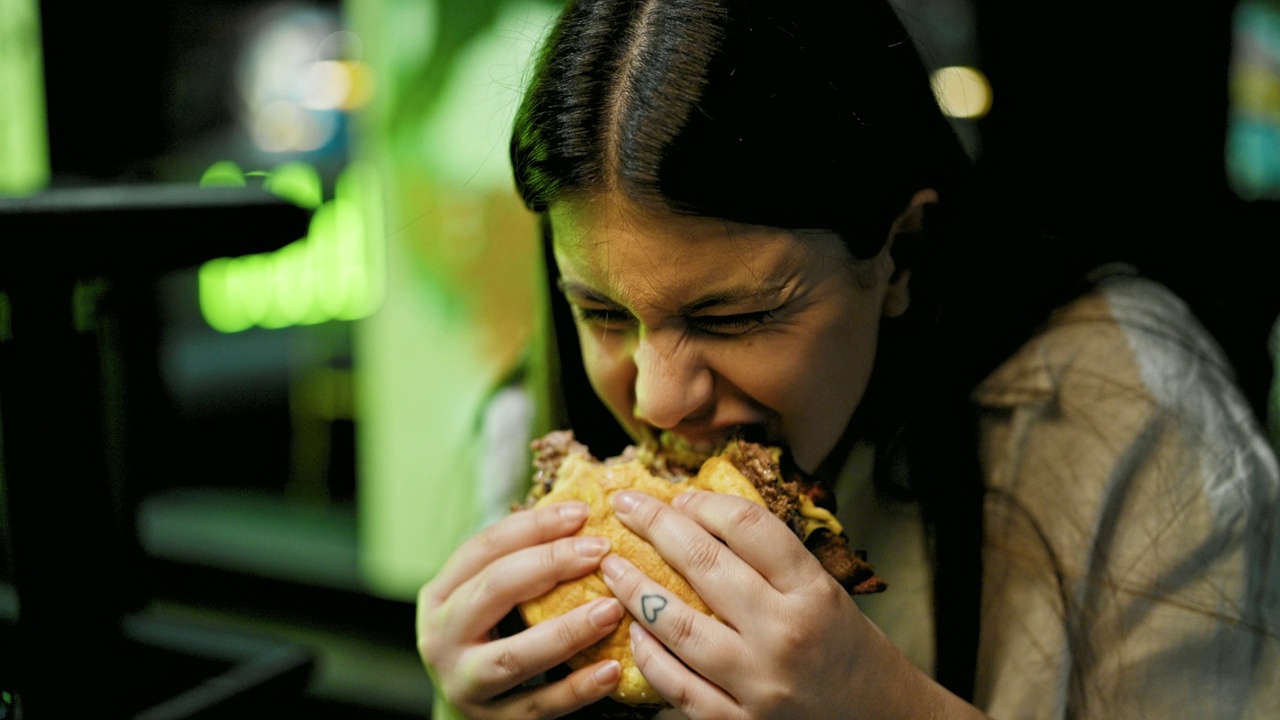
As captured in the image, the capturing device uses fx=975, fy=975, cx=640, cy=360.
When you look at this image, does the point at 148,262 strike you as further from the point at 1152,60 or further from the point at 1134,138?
the point at 1152,60

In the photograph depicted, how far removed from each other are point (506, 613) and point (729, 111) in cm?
55

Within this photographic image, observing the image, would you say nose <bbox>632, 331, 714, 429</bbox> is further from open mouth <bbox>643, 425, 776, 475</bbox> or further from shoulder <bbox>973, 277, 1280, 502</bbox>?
shoulder <bbox>973, 277, 1280, 502</bbox>

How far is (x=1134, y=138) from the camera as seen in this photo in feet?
6.00

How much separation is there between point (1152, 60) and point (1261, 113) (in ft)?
2.18

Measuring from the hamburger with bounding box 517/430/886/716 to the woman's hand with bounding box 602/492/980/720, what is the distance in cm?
4

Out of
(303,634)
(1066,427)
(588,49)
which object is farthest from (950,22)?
(303,634)

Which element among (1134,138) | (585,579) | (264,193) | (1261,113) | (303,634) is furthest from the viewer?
(303,634)

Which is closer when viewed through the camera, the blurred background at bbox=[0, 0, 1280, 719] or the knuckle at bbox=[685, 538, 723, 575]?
the knuckle at bbox=[685, 538, 723, 575]

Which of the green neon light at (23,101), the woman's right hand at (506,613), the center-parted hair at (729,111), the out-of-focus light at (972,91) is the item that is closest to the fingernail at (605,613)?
the woman's right hand at (506,613)

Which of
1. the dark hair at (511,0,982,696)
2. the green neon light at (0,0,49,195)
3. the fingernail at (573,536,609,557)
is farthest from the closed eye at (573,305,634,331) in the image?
the green neon light at (0,0,49,195)

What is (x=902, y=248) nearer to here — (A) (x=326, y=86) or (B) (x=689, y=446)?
(B) (x=689, y=446)

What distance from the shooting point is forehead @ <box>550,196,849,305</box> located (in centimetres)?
94

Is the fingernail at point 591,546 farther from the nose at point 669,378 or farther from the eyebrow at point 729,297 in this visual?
the eyebrow at point 729,297

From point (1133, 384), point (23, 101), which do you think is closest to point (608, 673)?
point (1133, 384)
